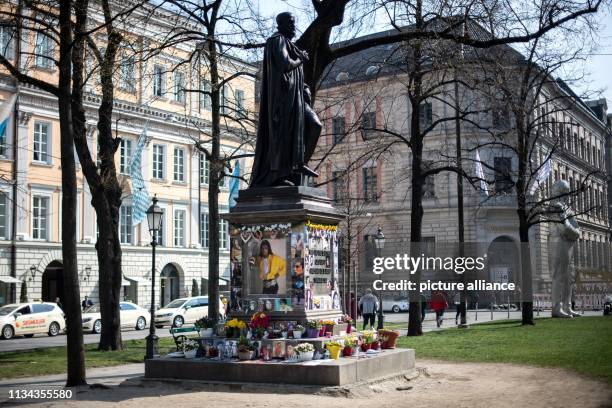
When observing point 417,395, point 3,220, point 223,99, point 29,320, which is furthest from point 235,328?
point 3,220

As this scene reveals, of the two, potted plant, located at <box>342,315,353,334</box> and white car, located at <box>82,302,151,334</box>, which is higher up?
potted plant, located at <box>342,315,353,334</box>

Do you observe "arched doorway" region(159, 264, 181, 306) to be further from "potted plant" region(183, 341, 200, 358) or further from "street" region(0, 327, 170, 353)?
"potted plant" region(183, 341, 200, 358)

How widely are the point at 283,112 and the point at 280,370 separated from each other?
4.42 meters

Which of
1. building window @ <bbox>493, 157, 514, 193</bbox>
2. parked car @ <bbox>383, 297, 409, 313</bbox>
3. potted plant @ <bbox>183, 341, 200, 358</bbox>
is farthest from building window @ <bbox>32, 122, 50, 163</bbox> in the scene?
potted plant @ <bbox>183, 341, 200, 358</bbox>

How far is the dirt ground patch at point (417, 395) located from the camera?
1069 cm

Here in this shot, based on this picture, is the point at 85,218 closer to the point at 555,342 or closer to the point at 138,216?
the point at 138,216

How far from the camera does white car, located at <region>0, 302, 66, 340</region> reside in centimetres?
3334

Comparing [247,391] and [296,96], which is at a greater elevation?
[296,96]

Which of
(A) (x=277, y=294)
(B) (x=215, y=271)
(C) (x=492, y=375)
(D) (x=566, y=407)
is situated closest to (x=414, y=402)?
(D) (x=566, y=407)

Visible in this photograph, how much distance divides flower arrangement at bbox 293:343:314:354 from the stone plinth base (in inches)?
7.5

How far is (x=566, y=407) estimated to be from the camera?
34.8ft

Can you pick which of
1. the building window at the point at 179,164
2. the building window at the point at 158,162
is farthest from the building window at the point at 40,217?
the building window at the point at 179,164

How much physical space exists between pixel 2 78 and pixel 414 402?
34.6m

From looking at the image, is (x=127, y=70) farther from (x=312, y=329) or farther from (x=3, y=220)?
(x=3, y=220)
